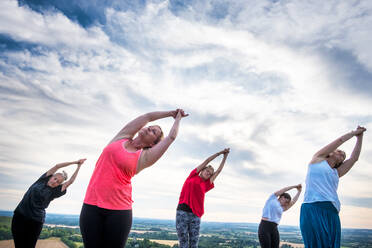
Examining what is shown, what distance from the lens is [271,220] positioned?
701 cm

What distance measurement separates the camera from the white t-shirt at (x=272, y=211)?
23.0 feet

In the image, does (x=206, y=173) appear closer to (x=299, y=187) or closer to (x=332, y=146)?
(x=332, y=146)

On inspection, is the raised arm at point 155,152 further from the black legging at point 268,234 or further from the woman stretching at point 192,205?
the black legging at point 268,234

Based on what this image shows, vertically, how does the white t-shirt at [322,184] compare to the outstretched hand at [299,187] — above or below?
below

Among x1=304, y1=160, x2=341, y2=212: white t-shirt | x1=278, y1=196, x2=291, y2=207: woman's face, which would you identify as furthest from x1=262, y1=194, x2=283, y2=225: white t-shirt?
x1=304, y1=160, x2=341, y2=212: white t-shirt

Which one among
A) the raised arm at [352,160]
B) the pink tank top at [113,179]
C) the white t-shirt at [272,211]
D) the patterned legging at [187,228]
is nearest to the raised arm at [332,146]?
the raised arm at [352,160]

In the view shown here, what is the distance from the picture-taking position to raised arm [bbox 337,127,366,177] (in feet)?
12.9

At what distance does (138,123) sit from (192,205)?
11.0 ft

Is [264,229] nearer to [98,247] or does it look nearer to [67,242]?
[98,247]

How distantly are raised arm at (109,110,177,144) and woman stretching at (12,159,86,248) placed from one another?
138 inches

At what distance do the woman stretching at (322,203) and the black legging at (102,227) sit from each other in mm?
2463

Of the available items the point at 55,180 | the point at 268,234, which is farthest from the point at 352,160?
the point at 55,180

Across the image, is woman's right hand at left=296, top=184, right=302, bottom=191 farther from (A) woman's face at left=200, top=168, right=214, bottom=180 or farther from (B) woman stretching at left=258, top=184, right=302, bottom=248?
(A) woman's face at left=200, top=168, right=214, bottom=180

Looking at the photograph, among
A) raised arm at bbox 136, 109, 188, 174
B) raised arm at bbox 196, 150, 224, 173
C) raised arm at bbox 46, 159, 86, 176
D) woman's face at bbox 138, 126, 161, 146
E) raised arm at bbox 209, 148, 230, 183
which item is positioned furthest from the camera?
raised arm at bbox 209, 148, 230, 183
